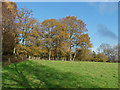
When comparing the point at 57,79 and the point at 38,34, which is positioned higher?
the point at 38,34

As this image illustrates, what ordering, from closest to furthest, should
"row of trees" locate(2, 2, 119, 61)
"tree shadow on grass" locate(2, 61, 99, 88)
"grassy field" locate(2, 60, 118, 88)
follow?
"tree shadow on grass" locate(2, 61, 99, 88) < "grassy field" locate(2, 60, 118, 88) < "row of trees" locate(2, 2, 119, 61)

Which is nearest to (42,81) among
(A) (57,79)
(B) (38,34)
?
(A) (57,79)

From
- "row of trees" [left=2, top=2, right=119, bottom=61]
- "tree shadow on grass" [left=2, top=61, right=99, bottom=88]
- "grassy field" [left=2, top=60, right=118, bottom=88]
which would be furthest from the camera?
"row of trees" [left=2, top=2, right=119, bottom=61]

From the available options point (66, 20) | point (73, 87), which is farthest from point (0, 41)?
point (66, 20)

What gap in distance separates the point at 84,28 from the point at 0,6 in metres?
24.1

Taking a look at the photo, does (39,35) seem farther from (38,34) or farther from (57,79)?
(57,79)

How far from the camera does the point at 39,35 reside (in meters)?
26.9

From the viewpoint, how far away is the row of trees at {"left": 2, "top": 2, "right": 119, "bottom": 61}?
2052 cm

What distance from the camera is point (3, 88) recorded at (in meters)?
5.43

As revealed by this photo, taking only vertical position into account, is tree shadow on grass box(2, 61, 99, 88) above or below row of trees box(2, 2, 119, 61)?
below

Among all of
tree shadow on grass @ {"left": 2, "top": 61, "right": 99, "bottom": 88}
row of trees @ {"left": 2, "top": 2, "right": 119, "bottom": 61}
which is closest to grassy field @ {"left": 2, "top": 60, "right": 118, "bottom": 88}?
tree shadow on grass @ {"left": 2, "top": 61, "right": 99, "bottom": 88}

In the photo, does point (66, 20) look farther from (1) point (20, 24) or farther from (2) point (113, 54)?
(2) point (113, 54)

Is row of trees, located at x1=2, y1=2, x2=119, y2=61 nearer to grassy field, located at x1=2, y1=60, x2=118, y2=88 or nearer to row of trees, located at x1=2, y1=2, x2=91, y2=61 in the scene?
row of trees, located at x1=2, y1=2, x2=91, y2=61

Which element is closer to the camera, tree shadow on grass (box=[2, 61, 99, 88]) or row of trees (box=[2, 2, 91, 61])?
tree shadow on grass (box=[2, 61, 99, 88])
